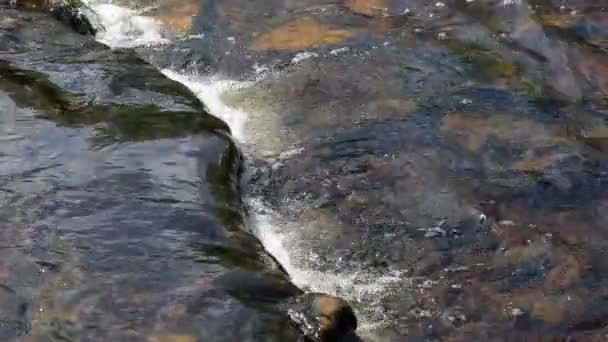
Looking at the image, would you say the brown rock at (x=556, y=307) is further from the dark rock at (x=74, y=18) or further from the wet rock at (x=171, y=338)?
the dark rock at (x=74, y=18)

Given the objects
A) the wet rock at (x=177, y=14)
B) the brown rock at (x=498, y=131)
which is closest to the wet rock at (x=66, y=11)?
the wet rock at (x=177, y=14)

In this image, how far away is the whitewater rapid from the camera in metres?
5.16

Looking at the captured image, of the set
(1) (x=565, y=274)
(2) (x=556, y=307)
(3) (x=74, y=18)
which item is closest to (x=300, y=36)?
(3) (x=74, y=18)

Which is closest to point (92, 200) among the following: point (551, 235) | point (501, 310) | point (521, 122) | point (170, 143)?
point (170, 143)

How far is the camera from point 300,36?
Answer: 30.3 feet

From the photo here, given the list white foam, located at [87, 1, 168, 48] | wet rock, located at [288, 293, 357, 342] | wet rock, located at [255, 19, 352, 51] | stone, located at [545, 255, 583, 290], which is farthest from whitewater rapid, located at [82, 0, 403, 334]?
stone, located at [545, 255, 583, 290]

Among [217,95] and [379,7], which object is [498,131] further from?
[379,7]

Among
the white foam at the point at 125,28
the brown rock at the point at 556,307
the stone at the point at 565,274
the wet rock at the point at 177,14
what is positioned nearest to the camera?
the brown rock at the point at 556,307

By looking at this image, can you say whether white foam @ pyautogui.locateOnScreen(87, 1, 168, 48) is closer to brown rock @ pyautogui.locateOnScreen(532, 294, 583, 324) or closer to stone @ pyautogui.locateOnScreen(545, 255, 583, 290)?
stone @ pyautogui.locateOnScreen(545, 255, 583, 290)

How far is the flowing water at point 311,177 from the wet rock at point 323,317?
0.11 m

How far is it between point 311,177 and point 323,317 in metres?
2.39

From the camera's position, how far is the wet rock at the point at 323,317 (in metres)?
4.28

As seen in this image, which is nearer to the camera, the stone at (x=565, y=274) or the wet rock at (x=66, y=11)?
the stone at (x=565, y=274)

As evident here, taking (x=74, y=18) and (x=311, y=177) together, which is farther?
(x=74, y=18)
